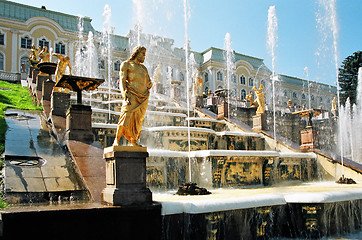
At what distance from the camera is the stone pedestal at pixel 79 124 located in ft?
30.2

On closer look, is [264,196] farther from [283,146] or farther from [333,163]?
[283,146]

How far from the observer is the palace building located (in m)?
46.2

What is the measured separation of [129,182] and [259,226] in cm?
317

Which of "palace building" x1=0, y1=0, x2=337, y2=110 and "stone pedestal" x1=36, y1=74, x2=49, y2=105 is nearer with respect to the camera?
"stone pedestal" x1=36, y1=74, x2=49, y2=105

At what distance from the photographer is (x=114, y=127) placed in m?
13.0

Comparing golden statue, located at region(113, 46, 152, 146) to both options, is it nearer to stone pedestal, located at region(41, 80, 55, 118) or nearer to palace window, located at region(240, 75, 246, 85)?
stone pedestal, located at region(41, 80, 55, 118)

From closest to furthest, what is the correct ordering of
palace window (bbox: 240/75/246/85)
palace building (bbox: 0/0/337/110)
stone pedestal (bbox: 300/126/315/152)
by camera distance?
stone pedestal (bbox: 300/126/315/152) < palace building (bbox: 0/0/337/110) < palace window (bbox: 240/75/246/85)

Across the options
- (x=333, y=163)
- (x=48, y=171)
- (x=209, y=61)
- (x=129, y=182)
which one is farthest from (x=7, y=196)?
(x=209, y=61)

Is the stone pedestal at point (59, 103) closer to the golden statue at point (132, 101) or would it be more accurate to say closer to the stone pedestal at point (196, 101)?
the golden statue at point (132, 101)

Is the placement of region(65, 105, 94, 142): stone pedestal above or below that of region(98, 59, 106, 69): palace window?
below

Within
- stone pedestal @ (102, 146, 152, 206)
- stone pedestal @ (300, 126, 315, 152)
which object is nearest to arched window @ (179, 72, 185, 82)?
stone pedestal @ (300, 126, 315, 152)

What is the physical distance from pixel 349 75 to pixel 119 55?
35.7 m

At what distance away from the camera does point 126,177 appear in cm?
586

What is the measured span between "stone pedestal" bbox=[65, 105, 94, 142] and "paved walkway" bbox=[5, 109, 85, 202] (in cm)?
53
